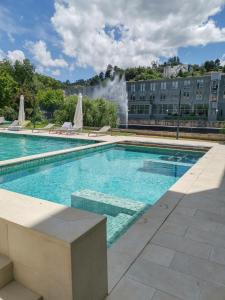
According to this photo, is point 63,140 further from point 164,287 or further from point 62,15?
point 164,287

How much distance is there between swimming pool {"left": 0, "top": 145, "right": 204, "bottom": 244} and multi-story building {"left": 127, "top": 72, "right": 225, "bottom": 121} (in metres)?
24.3

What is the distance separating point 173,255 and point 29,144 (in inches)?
441

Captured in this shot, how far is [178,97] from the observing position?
35.5 metres

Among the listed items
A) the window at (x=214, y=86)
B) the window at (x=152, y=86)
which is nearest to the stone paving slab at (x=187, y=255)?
the window at (x=214, y=86)

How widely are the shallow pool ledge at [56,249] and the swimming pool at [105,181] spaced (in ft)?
5.14

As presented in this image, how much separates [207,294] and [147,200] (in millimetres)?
3361

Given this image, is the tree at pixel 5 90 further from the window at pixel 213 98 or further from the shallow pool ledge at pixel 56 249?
the shallow pool ledge at pixel 56 249

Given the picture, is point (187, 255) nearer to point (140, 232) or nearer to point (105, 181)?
point (140, 232)

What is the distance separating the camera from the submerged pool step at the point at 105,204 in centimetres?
431

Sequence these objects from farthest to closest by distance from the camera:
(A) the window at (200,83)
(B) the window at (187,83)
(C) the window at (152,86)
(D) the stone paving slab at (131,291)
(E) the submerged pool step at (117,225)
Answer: (C) the window at (152,86), (B) the window at (187,83), (A) the window at (200,83), (E) the submerged pool step at (117,225), (D) the stone paving slab at (131,291)

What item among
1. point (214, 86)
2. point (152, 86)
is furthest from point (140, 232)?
point (152, 86)

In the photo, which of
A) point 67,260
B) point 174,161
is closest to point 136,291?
point 67,260

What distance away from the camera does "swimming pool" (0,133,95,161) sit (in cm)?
1010

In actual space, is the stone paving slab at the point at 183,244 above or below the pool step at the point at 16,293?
below
